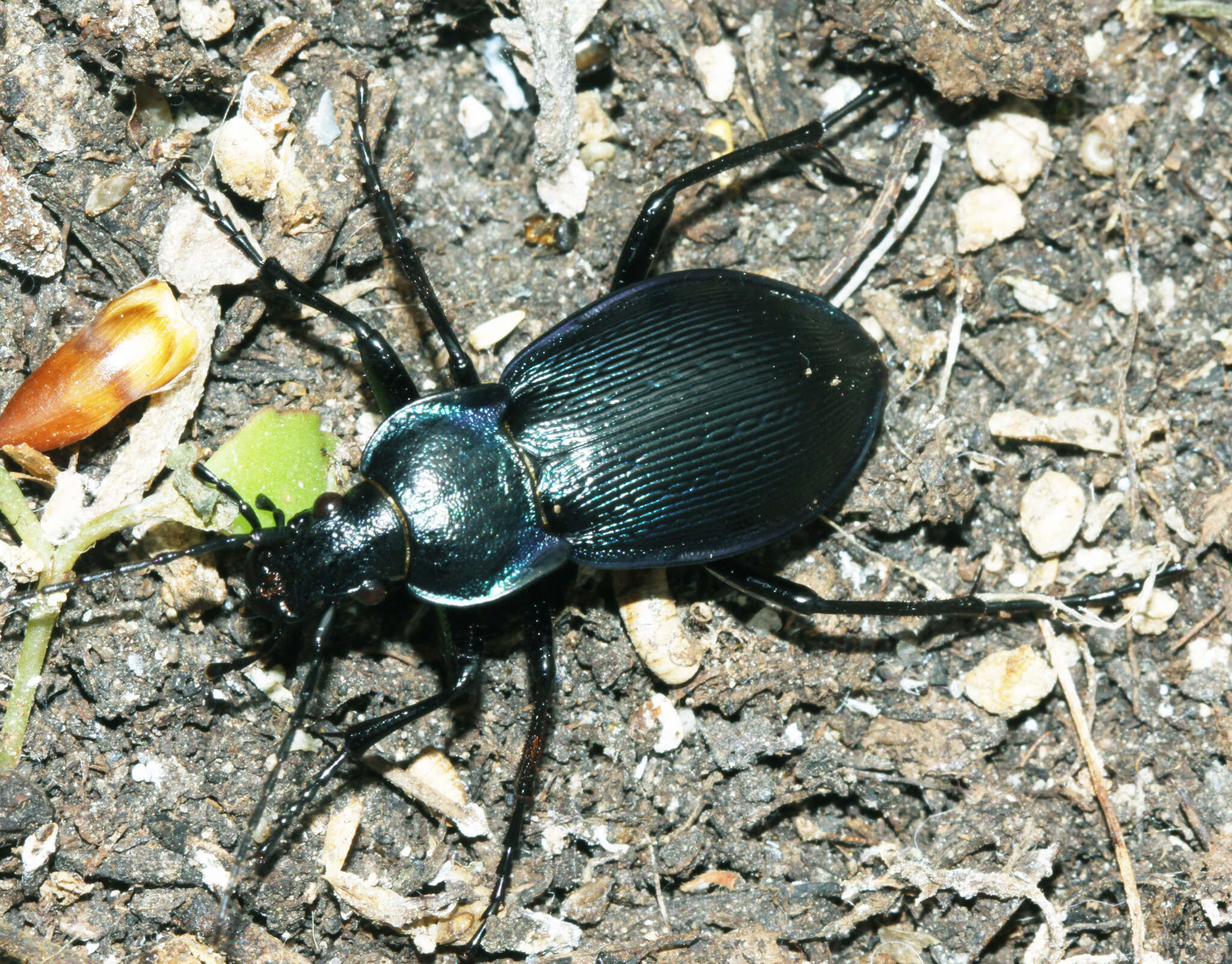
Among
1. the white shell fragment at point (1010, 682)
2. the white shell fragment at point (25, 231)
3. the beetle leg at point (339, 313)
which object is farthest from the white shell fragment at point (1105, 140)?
the white shell fragment at point (25, 231)

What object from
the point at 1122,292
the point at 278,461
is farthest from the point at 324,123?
the point at 1122,292

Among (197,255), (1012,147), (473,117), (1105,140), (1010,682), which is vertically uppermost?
(197,255)

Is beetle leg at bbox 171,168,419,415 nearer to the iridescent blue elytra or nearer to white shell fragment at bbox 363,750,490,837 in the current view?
the iridescent blue elytra

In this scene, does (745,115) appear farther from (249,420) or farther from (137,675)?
(137,675)

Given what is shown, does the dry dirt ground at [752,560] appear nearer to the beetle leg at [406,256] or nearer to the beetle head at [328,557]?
the beetle leg at [406,256]

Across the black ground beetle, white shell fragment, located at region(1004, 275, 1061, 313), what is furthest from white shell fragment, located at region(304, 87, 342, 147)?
white shell fragment, located at region(1004, 275, 1061, 313)

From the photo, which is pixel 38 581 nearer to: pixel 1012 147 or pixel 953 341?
pixel 953 341
